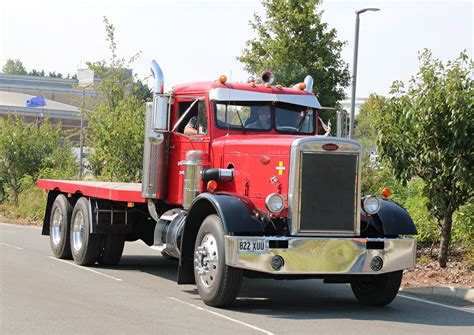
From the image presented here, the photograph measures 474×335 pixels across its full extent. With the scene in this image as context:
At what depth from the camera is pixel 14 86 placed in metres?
107

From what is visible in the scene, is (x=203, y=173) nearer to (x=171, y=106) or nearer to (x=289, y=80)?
(x=171, y=106)

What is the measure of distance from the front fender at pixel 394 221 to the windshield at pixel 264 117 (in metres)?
1.95

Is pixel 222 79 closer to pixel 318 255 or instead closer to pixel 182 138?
pixel 182 138

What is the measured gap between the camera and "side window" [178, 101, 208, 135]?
12.8 meters

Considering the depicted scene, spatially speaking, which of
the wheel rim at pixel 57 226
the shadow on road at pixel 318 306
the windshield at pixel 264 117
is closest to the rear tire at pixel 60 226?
the wheel rim at pixel 57 226

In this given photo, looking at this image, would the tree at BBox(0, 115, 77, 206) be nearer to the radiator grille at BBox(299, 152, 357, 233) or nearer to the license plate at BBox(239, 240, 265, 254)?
the radiator grille at BBox(299, 152, 357, 233)

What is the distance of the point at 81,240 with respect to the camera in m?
15.2

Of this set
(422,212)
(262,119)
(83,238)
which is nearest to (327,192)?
(262,119)

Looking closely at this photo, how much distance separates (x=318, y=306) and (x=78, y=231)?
5.45 m

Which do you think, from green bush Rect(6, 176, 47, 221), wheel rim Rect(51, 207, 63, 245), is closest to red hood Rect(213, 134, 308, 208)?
wheel rim Rect(51, 207, 63, 245)

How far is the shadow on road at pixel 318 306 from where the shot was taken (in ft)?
35.2

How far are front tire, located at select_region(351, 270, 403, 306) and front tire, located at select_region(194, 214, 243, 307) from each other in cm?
202

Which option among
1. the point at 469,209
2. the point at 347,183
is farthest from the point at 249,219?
the point at 469,209

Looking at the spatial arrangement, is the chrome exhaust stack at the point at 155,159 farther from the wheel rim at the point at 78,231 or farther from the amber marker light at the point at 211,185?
the wheel rim at the point at 78,231
